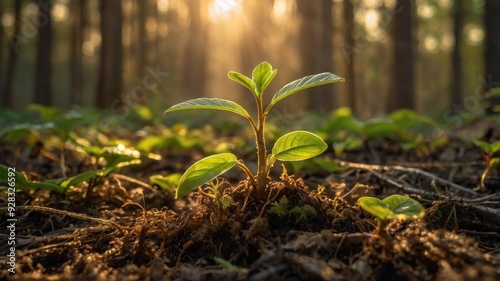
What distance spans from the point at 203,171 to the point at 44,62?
13811 millimetres

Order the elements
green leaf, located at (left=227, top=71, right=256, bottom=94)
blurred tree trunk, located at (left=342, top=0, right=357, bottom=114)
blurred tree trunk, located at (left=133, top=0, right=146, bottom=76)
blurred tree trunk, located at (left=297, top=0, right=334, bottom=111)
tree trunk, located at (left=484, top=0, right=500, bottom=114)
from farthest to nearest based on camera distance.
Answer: blurred tree trunk, located at (left=133, top=0, right=146, bottom=76) → blurred tree trunk, located at (left=342, top=0, right=357, bottom=114) → blurred tree trunk, located at (left=297, top=0, right=334, bottom=111) → tree trunk, located at (left=484, top=0, right=500, bottom=114) → green leaf, located at (left=227, top=71, right=256, bottom=94)

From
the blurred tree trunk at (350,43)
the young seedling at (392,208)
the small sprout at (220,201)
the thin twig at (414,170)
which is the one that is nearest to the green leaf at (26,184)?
the small sprout at (220,201)

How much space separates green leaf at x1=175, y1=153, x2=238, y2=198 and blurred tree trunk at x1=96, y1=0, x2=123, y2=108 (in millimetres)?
9665

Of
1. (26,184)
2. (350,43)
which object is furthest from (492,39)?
(26,184)

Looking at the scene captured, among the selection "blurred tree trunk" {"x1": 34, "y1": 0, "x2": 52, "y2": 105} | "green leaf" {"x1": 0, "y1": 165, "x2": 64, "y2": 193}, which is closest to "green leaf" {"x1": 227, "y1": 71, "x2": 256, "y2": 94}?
"green leaf" {"x1": 0, "y1": 165, "x2": 64, "y2": 193}

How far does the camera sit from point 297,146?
1473 millimetres

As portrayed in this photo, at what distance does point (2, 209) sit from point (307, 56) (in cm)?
777

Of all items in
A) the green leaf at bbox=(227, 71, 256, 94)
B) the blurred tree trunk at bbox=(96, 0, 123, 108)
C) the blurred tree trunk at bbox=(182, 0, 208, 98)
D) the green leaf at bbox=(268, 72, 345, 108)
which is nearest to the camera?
the green leaf at bbox=(268, 72, 345, 108)

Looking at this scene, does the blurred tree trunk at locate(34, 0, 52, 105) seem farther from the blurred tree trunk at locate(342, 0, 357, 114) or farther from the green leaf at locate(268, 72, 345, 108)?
the green leaf at locate(268, 72, 345, 108)

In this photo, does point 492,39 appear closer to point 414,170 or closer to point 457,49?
point 414,170

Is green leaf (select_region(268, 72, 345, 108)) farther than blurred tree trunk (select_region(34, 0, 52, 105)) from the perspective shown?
No

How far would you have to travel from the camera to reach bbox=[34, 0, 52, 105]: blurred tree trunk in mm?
13055

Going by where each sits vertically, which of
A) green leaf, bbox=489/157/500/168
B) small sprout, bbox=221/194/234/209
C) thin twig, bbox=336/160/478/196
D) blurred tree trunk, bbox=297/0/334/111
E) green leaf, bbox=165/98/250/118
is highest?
blurred tree trunk, bbox=297/0/334/111

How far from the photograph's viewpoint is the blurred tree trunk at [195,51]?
14.5 m
